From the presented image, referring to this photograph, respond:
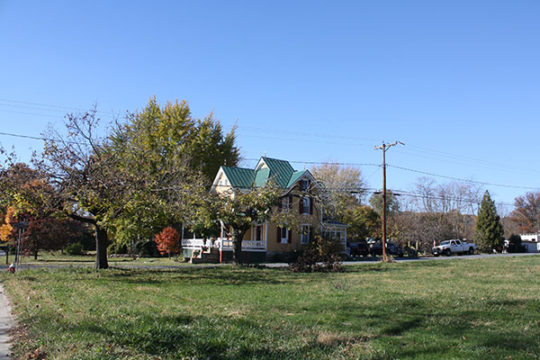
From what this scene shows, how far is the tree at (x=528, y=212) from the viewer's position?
2926 inches

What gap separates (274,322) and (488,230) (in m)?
49.6

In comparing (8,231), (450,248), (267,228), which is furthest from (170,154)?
(450,248)

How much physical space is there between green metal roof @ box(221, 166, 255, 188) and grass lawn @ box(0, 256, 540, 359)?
71.8ft

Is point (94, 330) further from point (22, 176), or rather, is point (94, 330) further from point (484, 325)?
point (22, 176)

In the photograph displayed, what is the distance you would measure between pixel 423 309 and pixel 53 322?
752 cm

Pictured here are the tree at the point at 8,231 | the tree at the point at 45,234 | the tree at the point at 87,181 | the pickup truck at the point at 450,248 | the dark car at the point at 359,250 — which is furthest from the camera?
the pickup truck at the point at 450,248

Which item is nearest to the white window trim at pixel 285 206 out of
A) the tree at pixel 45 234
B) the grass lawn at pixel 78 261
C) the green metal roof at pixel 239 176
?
the green metal roof at pixel 239 176

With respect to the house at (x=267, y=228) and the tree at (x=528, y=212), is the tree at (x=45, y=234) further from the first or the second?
the tree at (x=528, y=212)

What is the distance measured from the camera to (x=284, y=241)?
35750 millimetres

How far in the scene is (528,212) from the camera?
75.5 m

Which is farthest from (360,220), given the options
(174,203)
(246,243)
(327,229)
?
(174,203)

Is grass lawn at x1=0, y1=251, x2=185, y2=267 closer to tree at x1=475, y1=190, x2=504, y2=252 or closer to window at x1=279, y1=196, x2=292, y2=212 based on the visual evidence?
window at x1=279, y1=196, x2=292, y2=212

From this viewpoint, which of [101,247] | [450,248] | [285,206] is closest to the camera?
[101,247]

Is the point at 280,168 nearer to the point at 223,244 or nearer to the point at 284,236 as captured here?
the point at 284,236
